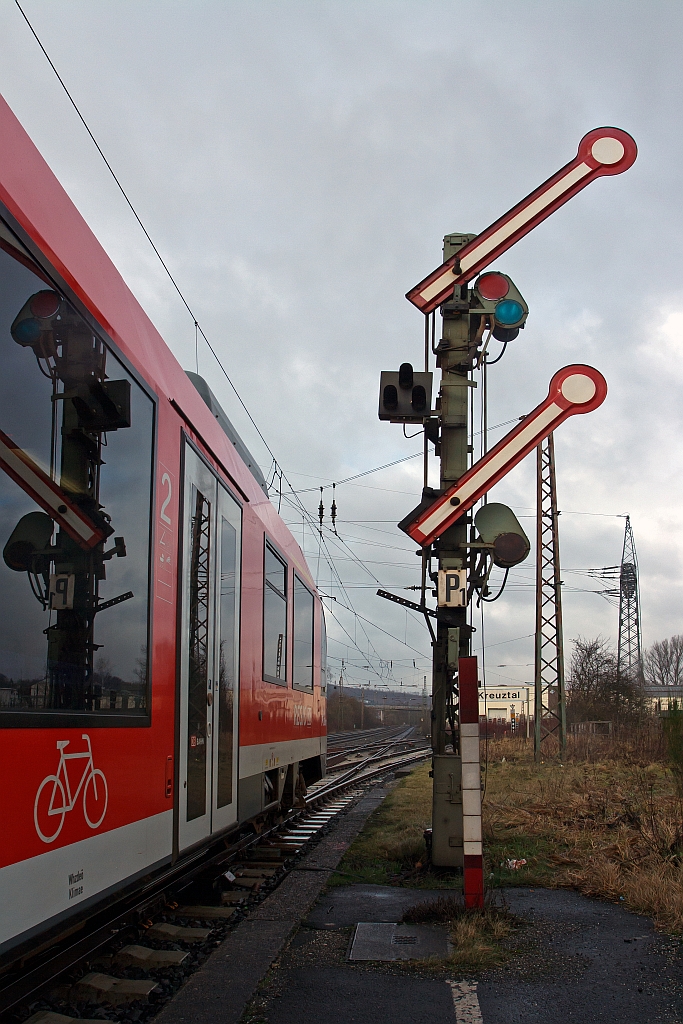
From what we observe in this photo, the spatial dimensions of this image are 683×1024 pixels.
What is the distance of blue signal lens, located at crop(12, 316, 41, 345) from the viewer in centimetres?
321

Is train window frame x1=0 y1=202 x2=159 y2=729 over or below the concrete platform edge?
over

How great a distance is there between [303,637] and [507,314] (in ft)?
16.1

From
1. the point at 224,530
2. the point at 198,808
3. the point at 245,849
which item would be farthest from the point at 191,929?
the point at 245,849

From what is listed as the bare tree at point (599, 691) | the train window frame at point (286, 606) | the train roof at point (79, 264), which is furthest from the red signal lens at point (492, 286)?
the bare tree at point (599, 691)

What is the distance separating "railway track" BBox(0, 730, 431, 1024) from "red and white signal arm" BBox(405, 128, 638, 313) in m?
4.98

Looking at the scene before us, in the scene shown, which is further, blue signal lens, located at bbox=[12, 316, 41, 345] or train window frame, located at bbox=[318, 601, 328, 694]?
train window frame, located at bbox=[318, 601, 328, 694]

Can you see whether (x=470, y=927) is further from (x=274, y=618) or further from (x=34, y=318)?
(x=34, y=318)

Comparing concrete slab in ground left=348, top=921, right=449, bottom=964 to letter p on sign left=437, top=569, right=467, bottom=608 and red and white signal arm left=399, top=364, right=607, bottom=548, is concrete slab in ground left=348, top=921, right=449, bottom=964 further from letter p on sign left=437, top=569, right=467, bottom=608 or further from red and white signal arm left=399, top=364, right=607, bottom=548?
red and white signal arm left=399, top=364, right=607, bottom=548

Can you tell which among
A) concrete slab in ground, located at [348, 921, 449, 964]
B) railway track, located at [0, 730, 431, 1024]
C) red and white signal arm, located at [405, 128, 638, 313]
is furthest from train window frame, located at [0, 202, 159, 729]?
red and white signal arm, located at [405, 128, 638, 313]

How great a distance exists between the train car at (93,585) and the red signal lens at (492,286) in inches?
117

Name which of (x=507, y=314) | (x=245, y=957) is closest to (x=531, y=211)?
(x=507, y=314)

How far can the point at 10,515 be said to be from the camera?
308cm

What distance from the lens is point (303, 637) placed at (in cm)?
1123

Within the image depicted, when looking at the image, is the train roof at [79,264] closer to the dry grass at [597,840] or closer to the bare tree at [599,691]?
the dry grass at [597,840]
